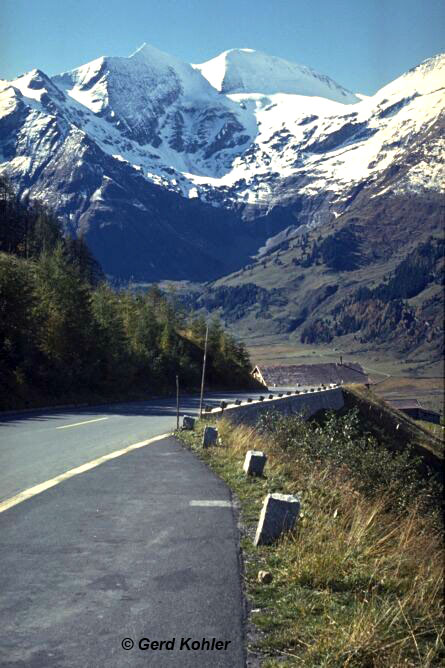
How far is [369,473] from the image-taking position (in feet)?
A: 63.9

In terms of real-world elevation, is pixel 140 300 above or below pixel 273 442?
above

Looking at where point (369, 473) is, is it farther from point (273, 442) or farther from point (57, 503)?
point (57, 503)

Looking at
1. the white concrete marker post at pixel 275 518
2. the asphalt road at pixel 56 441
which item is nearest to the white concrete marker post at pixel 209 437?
the asphalt road at pixel 56 441

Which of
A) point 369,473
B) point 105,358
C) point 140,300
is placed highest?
point 140,300

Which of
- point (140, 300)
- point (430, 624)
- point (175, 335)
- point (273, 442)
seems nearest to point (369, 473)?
point (273, 442)

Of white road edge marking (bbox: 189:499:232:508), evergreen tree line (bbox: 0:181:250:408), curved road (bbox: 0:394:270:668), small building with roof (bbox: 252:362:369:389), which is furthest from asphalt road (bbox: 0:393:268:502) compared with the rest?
small building with roof (bbox: 252:362:369:389)

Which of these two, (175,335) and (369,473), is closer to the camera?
(369,473)

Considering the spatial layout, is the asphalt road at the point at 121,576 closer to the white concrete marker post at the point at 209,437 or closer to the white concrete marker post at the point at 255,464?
the white concrete marker post at the point at 255,464

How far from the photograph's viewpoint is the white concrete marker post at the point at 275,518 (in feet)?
27.1

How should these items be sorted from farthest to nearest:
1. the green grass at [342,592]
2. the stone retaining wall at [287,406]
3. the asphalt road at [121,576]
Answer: the stone retaining wall at [287,406] → the green grass at [342,592] → the asphalt road at [121,576]

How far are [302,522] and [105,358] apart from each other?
4151 cm

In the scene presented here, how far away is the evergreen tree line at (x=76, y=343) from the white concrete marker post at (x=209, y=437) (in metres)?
18.8

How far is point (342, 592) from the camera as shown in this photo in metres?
7.00

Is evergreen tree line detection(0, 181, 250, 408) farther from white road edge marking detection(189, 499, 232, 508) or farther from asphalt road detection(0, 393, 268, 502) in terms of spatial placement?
white road edge marking detection(189, 499, 232, 508)
